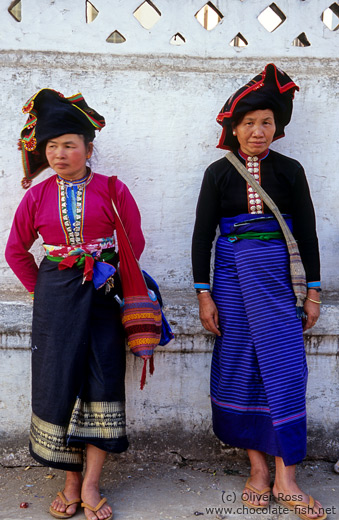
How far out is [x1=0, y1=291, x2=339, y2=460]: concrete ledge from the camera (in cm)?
322

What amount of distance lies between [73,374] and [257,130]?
151cm

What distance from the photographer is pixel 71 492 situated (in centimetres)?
283

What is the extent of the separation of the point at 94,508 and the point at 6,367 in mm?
985

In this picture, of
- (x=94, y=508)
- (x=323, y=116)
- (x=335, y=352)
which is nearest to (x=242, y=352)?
(x=335, y=352)

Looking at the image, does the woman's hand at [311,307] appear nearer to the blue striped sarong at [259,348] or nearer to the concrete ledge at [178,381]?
the blue striped sarong at [259,348]

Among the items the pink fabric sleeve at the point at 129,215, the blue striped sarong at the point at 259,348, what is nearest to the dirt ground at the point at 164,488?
the blue striped sarong at the point at 259,348

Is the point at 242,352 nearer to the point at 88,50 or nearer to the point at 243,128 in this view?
the point at 243,128

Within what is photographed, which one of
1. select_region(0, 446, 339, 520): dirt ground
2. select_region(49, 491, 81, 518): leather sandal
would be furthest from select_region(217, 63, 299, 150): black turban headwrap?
select_region(49, 491, 81, 518): leather sandal

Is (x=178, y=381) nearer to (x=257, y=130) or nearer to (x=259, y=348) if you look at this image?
(x=259, y=348)

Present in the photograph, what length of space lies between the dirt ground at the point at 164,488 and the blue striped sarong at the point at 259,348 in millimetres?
325

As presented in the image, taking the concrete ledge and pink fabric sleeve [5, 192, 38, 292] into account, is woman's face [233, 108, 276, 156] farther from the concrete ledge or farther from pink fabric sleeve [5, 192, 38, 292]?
pink fabric sleeve [5, 192, 38, 292]

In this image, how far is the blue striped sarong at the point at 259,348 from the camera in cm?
277

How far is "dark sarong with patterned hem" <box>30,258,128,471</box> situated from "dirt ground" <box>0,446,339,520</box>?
0.35m

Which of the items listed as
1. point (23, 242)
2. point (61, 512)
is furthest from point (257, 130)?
point (61, 512)
